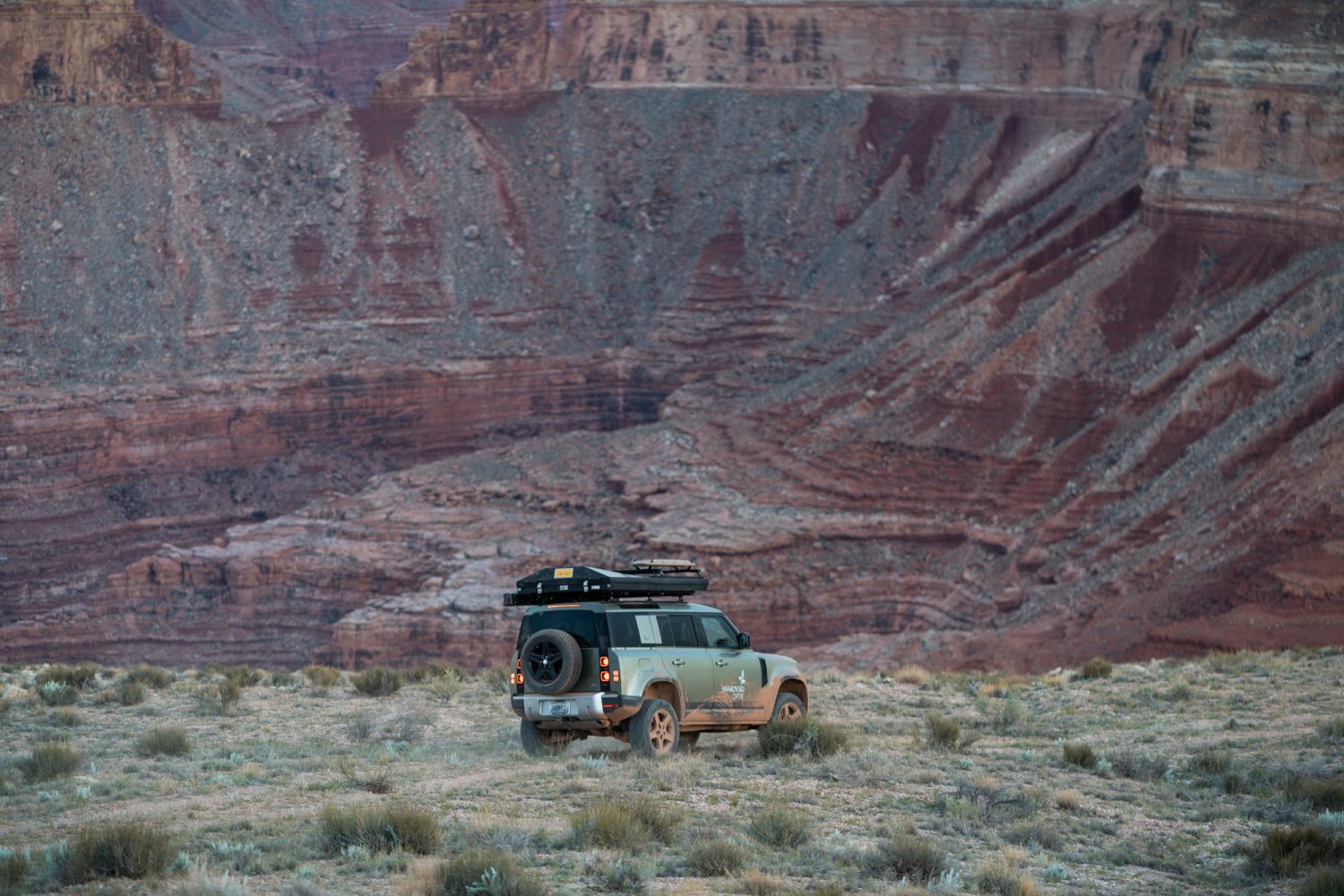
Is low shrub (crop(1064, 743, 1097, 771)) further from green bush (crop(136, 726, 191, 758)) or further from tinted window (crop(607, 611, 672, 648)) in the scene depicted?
green bush (crop(136, 726, 191, 758))

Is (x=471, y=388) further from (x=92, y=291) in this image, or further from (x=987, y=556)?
(x=987, y=556)

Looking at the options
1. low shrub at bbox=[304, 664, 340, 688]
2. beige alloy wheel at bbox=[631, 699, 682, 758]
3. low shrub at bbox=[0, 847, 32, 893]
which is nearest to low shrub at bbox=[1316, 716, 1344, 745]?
beige alloy wheel at bbox=[631, 699, 682, 758]

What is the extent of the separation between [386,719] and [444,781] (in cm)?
518

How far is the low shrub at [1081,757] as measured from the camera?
61.8 feet

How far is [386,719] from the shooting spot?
73.6 ft

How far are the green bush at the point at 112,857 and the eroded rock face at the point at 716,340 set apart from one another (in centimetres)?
2396

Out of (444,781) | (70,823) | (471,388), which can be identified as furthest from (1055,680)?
(471,388)

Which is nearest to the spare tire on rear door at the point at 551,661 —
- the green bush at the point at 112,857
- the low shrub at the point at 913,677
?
the green bush at the point at 112,857

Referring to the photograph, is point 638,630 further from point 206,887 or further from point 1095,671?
point 1095,671

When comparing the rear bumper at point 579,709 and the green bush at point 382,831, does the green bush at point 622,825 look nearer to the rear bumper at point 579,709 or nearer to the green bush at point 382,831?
the green bush at point 382,831

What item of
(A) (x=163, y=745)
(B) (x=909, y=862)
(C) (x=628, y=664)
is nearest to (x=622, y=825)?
(B) (x=909, y=862)

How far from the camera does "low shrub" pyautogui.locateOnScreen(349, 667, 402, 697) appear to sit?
85.0ft

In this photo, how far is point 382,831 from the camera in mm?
14164

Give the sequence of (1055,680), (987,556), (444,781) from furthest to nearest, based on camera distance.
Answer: (987,556) → (1055,680) → (444,781)
